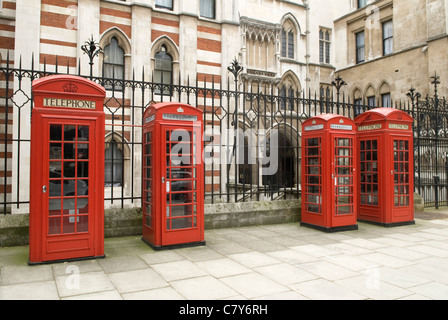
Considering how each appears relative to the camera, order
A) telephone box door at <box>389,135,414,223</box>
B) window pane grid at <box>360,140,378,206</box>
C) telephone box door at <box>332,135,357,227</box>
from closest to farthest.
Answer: telephone box door at <box>332,135,357,227</box>
telephone box door at <box>389,135,414,223</box>
window pane grid at <box>360,140,378,206</box>

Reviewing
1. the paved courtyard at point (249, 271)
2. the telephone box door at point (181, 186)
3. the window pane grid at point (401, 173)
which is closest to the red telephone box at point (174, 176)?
the telephone box door at point (181, 186)

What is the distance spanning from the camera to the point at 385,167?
8.16 meters

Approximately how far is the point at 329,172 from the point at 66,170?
5200 millimetres

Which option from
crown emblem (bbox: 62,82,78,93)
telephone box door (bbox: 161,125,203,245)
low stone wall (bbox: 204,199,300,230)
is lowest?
low stone wall (bbox: 204,199,300,230)

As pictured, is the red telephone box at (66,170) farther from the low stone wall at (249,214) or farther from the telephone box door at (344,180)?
the telephone box door at (344,180)

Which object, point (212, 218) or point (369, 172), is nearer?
point (212, 218)

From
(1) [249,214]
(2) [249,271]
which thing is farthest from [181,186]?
(1) [249,214]

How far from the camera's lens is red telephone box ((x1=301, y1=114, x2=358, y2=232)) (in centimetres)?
748

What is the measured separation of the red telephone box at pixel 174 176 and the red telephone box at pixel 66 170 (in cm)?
92

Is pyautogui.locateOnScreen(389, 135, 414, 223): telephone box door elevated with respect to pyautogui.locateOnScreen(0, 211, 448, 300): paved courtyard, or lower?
elevated

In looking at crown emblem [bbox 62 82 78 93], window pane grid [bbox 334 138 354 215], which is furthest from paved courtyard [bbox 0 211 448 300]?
crown emblem [bbox 62 82 78 93]

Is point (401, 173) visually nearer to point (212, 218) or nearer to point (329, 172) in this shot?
point (329, 172)

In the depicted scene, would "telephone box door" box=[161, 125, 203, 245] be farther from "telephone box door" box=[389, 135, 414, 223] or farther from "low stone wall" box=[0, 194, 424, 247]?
"telephone box door" box=[389, 135, 414, 223]

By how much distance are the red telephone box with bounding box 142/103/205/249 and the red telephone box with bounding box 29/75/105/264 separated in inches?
36.3
